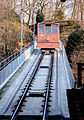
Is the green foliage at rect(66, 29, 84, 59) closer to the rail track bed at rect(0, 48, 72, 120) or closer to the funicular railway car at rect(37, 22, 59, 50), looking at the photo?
the funicular railway car at rect(37, 22, 59, 50)

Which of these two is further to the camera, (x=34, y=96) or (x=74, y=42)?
(x=74, y=42)

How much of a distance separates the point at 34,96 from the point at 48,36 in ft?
52.4

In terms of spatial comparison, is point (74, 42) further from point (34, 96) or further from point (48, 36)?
point (34, 96)

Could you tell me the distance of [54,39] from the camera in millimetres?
27031

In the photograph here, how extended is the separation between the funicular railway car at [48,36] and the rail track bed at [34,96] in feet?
27.4

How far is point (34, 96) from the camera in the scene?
12.0 metres

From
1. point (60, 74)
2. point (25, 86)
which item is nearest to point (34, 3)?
point (60, 74)

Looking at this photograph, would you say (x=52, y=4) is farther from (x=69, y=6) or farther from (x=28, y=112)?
(x=28, y=112)

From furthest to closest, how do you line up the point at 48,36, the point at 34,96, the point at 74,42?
1. the point at 74,42
2. the point at 48,36
3. the point at 34,96

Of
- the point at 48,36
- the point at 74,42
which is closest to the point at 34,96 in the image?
the point at 48,36

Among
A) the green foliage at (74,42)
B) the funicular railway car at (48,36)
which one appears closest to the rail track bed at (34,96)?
the funicular railway car at (48,36)

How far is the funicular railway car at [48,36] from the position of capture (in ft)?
87.9

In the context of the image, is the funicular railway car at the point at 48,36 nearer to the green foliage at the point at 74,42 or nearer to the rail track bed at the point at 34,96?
the green foliage at the point at 74,42

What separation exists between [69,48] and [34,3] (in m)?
15.9
